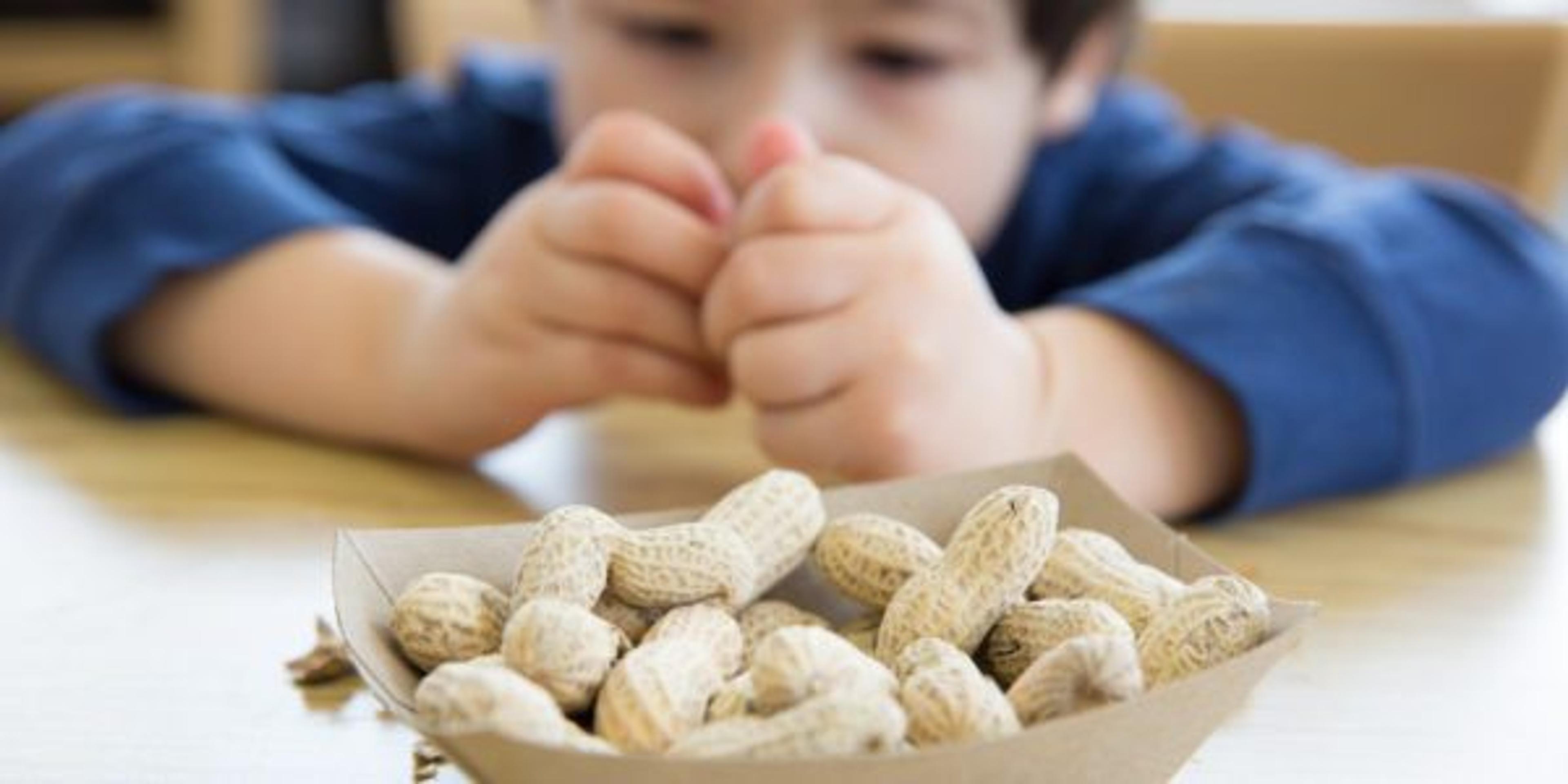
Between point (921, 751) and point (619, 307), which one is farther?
point (619, 307)

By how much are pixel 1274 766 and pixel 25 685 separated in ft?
0.99

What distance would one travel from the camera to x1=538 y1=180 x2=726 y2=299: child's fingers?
70cm

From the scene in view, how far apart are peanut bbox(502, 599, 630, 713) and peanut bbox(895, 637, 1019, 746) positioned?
6 cm

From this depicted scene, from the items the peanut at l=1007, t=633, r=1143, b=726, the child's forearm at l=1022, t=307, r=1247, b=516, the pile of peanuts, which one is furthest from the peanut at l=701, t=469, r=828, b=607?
the child's forearm at l=1022, t=307, r=1247, b=516

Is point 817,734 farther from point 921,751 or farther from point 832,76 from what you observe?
point 832,76

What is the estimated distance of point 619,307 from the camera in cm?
70

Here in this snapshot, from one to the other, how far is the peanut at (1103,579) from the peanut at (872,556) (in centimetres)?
3

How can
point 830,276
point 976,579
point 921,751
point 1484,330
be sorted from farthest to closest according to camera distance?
1. point 1484,330
2. point 830,276
3. point 976,579
4. point 921,751

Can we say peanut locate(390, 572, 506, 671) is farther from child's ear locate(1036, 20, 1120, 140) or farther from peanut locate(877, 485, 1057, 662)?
child's ear locate(1036, 20, 1120, 140)

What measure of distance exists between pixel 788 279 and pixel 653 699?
11.7 inches

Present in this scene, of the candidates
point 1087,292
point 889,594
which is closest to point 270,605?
point 889,594

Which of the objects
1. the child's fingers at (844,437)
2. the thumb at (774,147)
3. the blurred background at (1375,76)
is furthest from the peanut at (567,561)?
the blurred background at (1375,76)

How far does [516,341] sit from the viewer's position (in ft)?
2.36

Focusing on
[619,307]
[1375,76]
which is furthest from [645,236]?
[1375,76]
